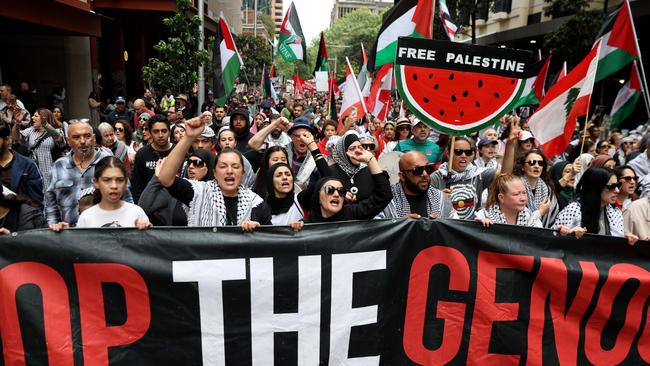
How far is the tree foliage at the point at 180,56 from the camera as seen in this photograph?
13.6 m

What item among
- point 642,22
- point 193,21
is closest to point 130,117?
point 193,21

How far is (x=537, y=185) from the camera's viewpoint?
16.3 ft

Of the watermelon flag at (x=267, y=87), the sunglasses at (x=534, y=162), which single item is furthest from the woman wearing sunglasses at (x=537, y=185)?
the watermelon flag at (x=267, y=87)

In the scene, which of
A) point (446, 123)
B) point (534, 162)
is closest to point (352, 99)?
point (534, 162)

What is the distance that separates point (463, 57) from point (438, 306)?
1975 mm

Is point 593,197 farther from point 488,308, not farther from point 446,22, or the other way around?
point 446,22

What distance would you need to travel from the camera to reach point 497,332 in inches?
131

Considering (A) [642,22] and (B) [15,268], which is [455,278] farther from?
(A) [642,22]

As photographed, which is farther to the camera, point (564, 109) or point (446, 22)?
point (446, 22)

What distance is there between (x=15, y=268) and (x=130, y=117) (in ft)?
32.5

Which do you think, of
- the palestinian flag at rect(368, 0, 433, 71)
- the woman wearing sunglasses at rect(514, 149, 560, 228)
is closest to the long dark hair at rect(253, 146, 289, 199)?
the woman wearing sunglasses at rect(514, 149, 560, 228)

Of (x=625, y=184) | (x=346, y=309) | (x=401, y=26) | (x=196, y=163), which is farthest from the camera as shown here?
(x=401, y=26)

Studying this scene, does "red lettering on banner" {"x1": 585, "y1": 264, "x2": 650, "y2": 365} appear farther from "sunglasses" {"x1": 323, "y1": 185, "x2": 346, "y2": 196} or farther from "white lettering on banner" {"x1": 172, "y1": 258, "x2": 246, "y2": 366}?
"white lettering on banner" {"x1": 172, "y1": 258, "x2": 246, "y2": 366}

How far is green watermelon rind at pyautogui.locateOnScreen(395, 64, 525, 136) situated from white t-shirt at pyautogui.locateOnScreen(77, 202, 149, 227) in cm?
215
